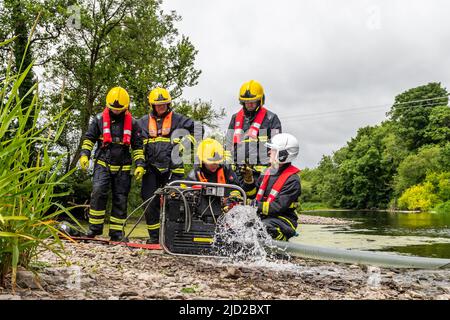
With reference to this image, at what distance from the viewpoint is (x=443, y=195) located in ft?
148

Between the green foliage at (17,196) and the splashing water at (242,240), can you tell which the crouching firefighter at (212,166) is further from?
the green foliage at (17,196)

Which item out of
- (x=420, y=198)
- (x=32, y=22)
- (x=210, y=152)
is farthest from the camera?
(x=420, y=198)

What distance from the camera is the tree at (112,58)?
58.7ft

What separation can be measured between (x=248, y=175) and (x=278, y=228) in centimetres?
101

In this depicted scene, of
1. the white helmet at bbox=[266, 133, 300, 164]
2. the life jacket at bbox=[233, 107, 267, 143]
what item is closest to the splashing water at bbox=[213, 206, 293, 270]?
the white helmet at bbox=[266, 133, 300, 164]

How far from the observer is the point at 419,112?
2388 inches

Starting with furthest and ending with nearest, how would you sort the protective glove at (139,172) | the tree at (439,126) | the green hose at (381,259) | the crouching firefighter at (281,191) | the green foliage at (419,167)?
the tree at (439,126) → the green foliage at (419,167) → the protective glove at (139,172) → the crouching firefighter at (281,191) → the green hose at (381,259)

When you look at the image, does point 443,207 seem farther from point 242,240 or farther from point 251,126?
point 242,240

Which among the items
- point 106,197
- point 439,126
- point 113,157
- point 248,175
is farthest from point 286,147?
point 439,126

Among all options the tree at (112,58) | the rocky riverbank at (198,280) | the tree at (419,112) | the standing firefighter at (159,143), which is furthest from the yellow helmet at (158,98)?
the tree at (419,112)

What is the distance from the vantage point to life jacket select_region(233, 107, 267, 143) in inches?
255

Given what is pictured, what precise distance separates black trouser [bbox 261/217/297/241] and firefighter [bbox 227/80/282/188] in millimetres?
1066

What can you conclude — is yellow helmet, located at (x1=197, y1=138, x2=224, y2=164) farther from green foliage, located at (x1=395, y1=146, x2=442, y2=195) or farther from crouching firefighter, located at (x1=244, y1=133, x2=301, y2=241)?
green foliage, located at (x1=395, y1=146, x2=442, y2=195)
